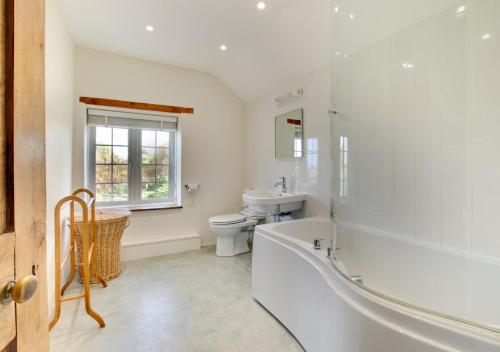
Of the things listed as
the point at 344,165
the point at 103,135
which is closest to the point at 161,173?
the point at 103,135

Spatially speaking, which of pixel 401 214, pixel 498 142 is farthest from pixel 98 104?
pixel 498 142

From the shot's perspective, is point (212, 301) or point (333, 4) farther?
point (212, 301)

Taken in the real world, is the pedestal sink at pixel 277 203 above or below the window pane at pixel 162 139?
below

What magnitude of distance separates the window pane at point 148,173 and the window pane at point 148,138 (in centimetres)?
29

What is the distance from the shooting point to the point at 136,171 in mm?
3189

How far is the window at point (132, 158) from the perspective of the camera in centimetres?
295

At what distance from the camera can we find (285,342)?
1.57 meters

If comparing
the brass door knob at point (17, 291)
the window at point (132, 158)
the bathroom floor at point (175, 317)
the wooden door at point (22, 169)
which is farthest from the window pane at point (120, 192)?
the brass door knob at point (17, 291)

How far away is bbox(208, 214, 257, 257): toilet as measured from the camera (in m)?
2.95

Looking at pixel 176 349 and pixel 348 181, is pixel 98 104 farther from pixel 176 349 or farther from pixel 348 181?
pixel 348 181

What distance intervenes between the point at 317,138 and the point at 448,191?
122 centimetres

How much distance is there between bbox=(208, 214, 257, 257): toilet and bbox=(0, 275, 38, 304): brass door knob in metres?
2.52

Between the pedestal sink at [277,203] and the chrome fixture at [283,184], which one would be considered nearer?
the pedestal sink at [277,203]

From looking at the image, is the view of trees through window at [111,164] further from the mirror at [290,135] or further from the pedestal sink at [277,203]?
the mirror at [290,135]
